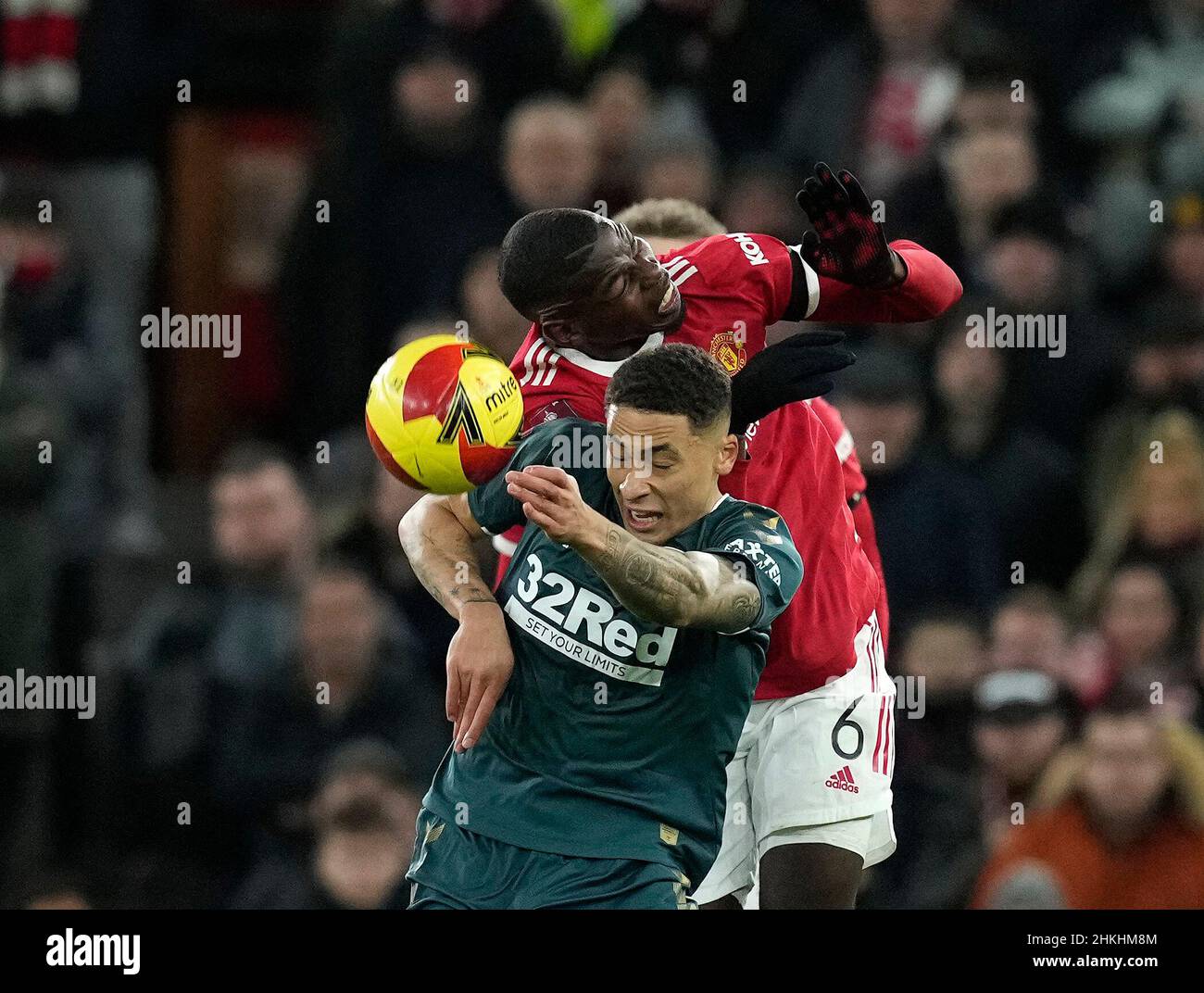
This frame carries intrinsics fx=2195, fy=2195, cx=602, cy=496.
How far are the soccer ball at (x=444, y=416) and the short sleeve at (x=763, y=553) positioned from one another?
0.45 meters

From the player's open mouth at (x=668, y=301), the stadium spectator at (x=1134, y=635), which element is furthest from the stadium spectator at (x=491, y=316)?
the player's open mouth at (x=668, y=301)

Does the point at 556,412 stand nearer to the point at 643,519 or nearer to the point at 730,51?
the point at 643,519

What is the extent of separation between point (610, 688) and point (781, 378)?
697mm

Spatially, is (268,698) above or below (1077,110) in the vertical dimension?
below

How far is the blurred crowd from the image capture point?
608 centimetres

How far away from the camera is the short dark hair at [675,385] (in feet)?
12.9

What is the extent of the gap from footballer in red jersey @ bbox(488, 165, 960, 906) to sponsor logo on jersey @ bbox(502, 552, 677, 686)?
41 cm

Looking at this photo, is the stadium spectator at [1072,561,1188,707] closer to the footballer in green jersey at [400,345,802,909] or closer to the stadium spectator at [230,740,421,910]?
the stadium spectator at [230,740,421,910]

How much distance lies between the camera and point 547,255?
411 centimetres

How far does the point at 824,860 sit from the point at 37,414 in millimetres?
3318

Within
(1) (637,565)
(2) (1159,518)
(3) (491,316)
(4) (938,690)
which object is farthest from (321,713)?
(1) (637,565)

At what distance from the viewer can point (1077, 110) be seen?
7.62 metres
